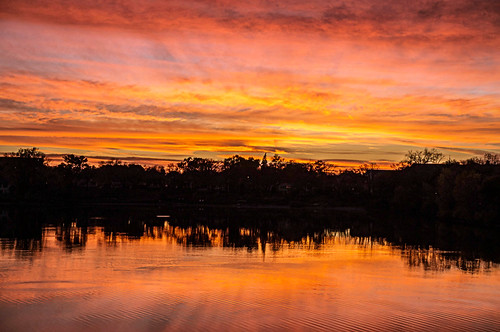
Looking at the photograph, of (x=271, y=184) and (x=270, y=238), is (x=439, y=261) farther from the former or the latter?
(x=271, y=184)

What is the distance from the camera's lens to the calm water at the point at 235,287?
18.6 metres

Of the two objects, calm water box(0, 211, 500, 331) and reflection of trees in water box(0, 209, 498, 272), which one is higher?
reflection of trees in water box(0, 209, 498, 272)

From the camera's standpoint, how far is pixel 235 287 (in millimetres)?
24328

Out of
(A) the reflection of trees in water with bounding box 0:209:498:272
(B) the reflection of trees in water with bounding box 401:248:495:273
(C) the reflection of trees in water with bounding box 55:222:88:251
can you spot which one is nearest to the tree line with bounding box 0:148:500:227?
(A) the reflection of trees in water with bounding box 0:209:498:272

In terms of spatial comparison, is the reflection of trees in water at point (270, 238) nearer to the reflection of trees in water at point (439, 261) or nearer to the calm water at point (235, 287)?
the reflection of trees in water at point (439, 261)

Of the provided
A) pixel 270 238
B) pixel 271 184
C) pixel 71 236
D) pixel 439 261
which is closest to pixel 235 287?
pixel 439 261

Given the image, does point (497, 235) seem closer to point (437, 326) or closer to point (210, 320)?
point (437, 326)

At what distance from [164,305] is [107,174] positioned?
12780 centimetres

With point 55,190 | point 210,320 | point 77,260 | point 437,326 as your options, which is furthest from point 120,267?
point 55,190

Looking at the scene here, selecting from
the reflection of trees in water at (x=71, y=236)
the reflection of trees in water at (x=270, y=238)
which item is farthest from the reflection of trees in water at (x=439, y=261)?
the reflection of trees in water at (x=71, y=236)

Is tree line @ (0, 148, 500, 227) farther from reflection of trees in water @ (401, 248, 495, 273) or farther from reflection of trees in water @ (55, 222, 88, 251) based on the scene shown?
reflection of trees in water @ (55, 222, 88, 251)

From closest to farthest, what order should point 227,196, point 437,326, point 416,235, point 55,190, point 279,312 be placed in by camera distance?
point 437,326 < point 279,312 < point 416,235 < point 55,190 < point 227,196

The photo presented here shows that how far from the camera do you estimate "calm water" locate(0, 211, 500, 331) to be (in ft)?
61.0

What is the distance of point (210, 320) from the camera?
1852cm
